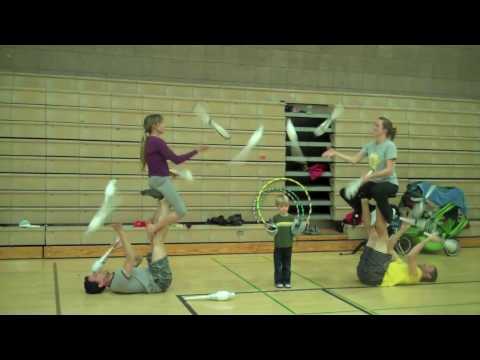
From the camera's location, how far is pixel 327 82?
9.19 m

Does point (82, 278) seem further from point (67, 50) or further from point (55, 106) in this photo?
point (67, 50)

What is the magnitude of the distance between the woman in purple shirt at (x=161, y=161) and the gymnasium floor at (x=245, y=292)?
0.86m

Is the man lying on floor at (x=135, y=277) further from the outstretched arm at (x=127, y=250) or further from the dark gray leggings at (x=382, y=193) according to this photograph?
the dark gray leggings at (x=382, y=193)

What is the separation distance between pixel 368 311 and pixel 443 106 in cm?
657

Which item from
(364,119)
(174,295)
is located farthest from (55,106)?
(364,119)

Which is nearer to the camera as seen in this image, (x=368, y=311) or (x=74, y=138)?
(x=368, y=311)

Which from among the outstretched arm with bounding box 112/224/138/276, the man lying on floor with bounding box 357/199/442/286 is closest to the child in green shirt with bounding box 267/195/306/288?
the man lying on floor with bounding box 357/199/442/286

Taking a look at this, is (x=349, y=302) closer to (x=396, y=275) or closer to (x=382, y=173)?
(x=396, y=275)

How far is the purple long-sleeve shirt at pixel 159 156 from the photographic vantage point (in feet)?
17.1

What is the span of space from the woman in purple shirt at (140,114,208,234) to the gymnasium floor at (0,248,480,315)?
0.86 m

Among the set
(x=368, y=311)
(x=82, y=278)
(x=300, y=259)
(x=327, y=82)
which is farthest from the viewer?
(x=327, y=82)

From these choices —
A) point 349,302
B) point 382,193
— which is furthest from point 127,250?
point 382,193

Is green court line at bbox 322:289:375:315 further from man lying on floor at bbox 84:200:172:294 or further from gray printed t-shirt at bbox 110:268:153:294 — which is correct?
gray printed t-shirt at bbox 110:268:153:294

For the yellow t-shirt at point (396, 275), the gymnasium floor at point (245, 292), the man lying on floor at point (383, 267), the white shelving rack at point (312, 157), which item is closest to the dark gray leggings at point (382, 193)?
the man lying on floor at point (383, 267)
